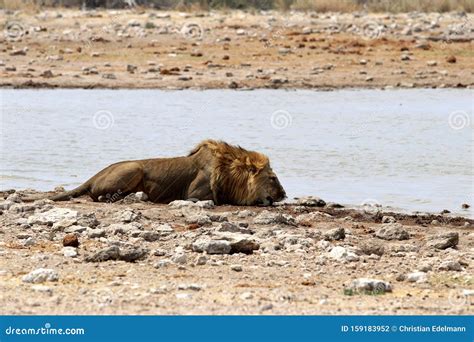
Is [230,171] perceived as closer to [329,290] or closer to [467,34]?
[329,290]

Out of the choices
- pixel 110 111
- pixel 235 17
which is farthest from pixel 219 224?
pixel 235 17

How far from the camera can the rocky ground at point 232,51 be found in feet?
79.4

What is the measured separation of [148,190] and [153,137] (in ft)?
18.5

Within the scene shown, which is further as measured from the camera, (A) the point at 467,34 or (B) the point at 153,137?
(A) the point at 467,34

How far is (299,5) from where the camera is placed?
40.1m

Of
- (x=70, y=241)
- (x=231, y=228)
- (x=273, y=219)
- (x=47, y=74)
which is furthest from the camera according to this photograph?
(x=47, y=74)

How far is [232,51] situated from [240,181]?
15998mm

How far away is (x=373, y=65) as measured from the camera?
25.6 metres

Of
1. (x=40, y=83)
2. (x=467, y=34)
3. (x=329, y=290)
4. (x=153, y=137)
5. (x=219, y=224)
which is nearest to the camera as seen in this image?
(x=329, y=290)

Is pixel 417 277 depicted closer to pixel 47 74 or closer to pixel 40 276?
pixel 40 276

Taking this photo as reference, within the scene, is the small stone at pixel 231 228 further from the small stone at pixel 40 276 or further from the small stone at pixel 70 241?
the small stone at pixel 40 276

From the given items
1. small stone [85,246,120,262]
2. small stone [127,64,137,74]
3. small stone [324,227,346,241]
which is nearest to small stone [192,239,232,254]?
small stone [85,246,120,262]

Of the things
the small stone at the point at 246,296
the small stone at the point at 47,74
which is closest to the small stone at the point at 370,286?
the small stone at the point at 246,296

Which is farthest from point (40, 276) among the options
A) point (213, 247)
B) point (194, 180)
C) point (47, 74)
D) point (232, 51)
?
point (232, 51)
